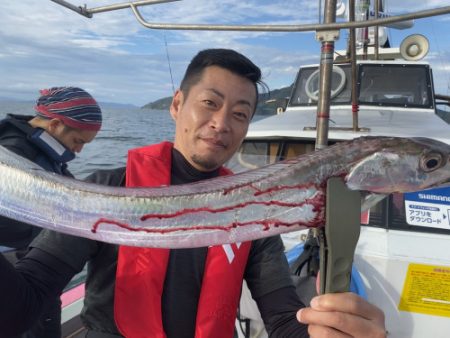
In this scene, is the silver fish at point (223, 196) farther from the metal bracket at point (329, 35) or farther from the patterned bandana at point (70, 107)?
the patterned bandana at point (70, 107)

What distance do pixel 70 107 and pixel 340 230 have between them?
3218 millimetres

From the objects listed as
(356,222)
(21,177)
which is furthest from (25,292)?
(356,222)

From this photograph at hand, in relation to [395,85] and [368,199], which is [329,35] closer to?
Answer: [368,199]

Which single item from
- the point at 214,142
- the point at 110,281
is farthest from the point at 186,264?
the point at 214,142

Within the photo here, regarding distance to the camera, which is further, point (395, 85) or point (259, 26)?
point (395, 85)

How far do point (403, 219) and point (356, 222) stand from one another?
2.74m

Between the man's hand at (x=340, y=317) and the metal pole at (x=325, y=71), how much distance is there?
1430 millimetres

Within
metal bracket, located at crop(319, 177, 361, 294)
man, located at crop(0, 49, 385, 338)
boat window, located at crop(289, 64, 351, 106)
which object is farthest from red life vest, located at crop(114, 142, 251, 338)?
boat window, located at crop(289, 64, 351, 106)

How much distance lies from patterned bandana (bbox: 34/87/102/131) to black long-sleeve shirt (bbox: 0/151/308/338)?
62.0 inches

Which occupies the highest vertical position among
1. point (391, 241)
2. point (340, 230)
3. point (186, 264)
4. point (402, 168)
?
point (402, 168)

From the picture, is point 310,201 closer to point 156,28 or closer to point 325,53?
point 325,53

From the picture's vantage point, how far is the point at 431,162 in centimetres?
132

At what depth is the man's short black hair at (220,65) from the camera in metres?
2.45

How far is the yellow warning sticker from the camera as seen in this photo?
3303mm
